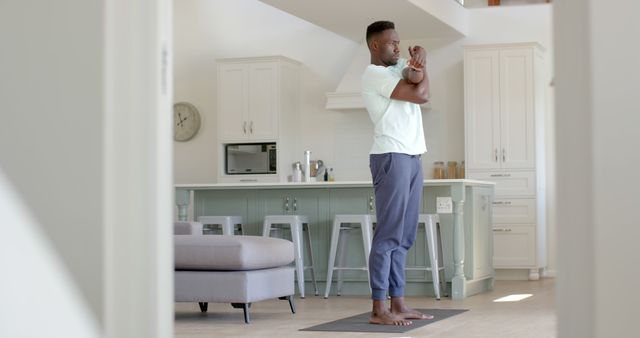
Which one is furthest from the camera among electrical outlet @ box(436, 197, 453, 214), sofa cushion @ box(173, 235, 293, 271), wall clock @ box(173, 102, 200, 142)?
wall clock @ box(173, 102, 200, 142)

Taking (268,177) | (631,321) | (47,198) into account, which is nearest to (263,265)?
(47,198)

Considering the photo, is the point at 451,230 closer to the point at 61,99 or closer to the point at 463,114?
the point at 463,114

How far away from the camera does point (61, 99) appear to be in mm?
1966

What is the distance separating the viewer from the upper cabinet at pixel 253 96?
10617 mm

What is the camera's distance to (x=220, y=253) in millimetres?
5434

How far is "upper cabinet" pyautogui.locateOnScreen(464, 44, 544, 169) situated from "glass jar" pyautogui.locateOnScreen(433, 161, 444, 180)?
16.8 inches

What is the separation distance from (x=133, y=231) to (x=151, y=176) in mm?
113

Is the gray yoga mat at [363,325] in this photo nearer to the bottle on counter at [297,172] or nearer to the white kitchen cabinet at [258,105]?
the bottle on counter at [297,172]

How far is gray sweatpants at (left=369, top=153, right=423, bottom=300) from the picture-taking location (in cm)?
480

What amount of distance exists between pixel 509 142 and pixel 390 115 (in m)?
5.25

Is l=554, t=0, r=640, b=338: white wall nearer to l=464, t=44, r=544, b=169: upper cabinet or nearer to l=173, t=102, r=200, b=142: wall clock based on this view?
l=464, t=44, r=544, b=169: upper cabinet

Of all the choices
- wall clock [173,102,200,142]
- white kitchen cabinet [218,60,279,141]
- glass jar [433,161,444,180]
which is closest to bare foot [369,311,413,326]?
glass jar [433,161,444,180]

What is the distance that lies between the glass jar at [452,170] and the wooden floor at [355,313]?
7.78 feet

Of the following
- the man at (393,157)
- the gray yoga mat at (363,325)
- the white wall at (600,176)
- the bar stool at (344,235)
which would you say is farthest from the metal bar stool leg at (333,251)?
the white wall at (600,176)
